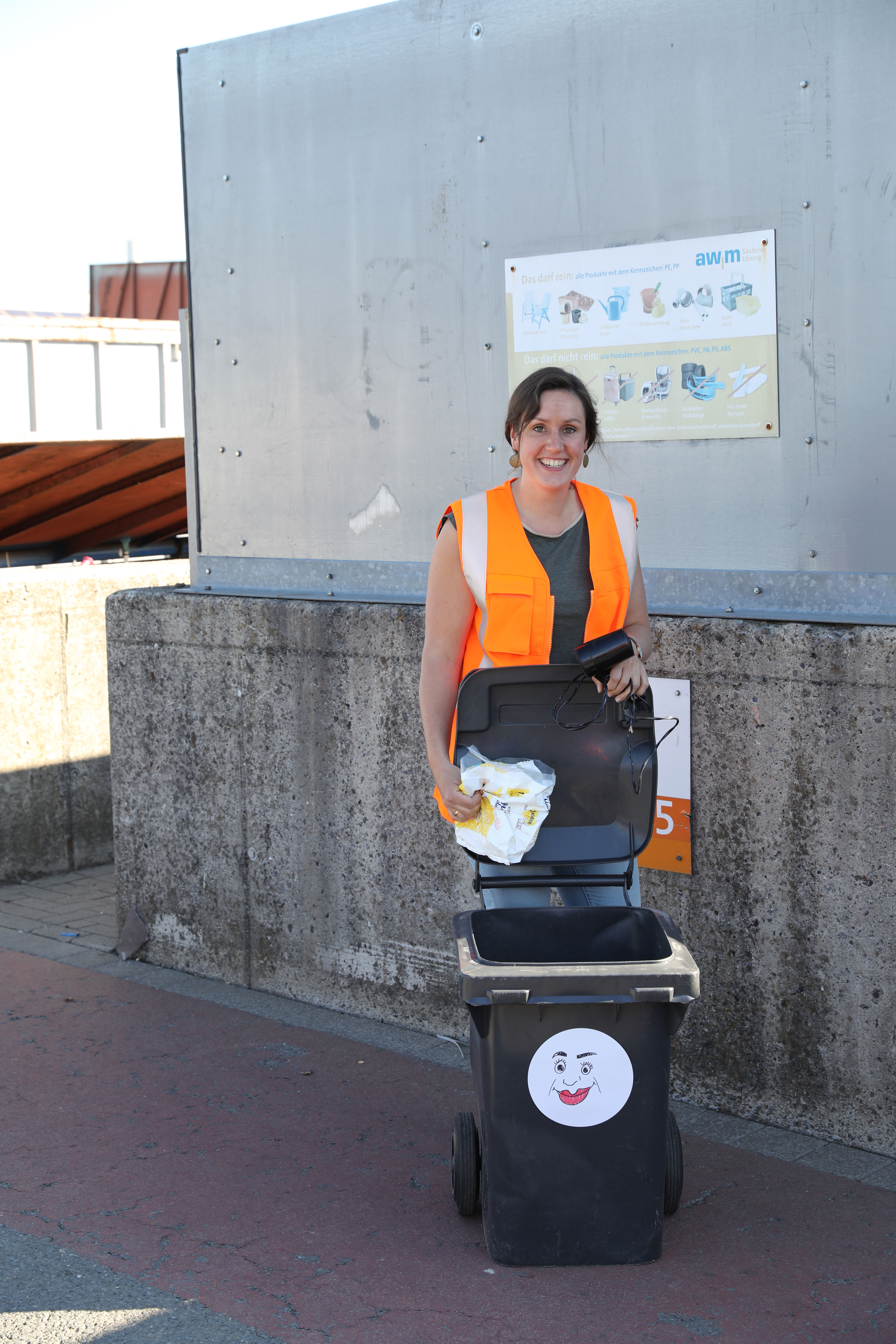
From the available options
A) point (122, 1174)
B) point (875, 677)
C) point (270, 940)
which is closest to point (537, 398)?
point (875, 677)

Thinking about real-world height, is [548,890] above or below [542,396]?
below

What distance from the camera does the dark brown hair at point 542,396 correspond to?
3148 mm

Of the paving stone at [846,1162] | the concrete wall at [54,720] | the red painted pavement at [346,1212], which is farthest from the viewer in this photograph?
the concrete wall at [54,720]

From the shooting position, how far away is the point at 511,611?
314cm

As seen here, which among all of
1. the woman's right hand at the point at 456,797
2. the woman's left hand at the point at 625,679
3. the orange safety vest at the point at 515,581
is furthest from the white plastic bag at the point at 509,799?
the woman's left hand at the point at 625,679

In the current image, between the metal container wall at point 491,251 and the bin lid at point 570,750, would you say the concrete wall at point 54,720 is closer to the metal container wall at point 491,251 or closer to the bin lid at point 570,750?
the metal container wall at point 491,251

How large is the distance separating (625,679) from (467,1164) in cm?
126

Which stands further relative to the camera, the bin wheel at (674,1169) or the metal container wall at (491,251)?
the metal container wall at (491,251)

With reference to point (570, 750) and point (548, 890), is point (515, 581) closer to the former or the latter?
point (570, 750)

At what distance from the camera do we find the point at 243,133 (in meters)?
4.98

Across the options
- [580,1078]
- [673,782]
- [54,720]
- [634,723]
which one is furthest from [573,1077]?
[54,720]

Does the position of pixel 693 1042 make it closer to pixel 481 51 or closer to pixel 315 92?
pixel 481 51

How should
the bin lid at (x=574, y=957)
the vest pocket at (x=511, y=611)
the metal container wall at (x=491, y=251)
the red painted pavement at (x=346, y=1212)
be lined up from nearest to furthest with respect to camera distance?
the bin lid at (x=574, y=957) < the red painted pavement at (x=346, y=1212) < the vest pocket at (x=511, y=611) < the metal container wall at (x=491, y=251)

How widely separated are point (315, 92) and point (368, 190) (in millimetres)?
435
